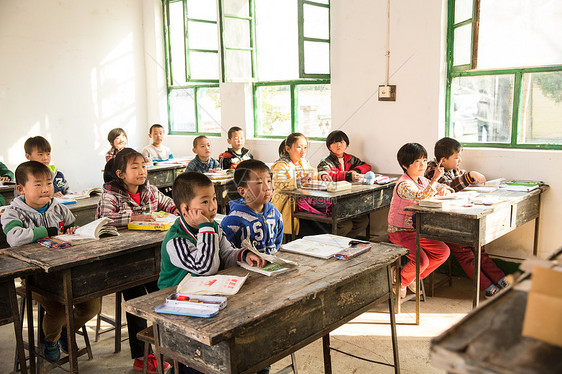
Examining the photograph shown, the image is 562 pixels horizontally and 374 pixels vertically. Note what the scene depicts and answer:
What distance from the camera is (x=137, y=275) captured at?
2770 millimetres

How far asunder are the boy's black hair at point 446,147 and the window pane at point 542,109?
22.4 inches

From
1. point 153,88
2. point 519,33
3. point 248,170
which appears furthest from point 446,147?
point 153,88

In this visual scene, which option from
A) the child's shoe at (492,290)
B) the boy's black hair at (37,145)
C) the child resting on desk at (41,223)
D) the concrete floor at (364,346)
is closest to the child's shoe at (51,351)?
the child resting on desk at (41,223)

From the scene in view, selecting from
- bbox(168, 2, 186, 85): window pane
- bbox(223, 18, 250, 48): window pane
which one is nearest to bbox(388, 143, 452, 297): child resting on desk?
bbox(223, 18, 250, 48): window pane

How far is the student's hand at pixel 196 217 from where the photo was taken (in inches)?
85.1

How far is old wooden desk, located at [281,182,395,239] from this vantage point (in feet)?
13.3

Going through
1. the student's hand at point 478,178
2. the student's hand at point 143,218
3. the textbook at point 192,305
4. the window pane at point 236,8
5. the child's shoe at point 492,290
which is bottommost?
the child's shoe at point 492,290

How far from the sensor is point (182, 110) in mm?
7711

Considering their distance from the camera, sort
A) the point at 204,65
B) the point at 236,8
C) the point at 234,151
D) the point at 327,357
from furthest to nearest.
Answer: the point at 204,65 < the point at 234,151 < the point at 236,8 < the point at 327,357

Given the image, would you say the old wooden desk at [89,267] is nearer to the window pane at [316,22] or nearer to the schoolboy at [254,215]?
the schoolboy at [254,215]

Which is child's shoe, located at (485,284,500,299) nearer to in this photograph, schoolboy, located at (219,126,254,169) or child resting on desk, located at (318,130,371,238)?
child resting on desk, located at (318,130,371,238)

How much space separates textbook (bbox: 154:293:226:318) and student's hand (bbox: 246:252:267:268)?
388 mm

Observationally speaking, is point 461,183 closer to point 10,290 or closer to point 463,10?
point 463,10

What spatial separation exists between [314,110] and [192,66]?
6.82 feet
